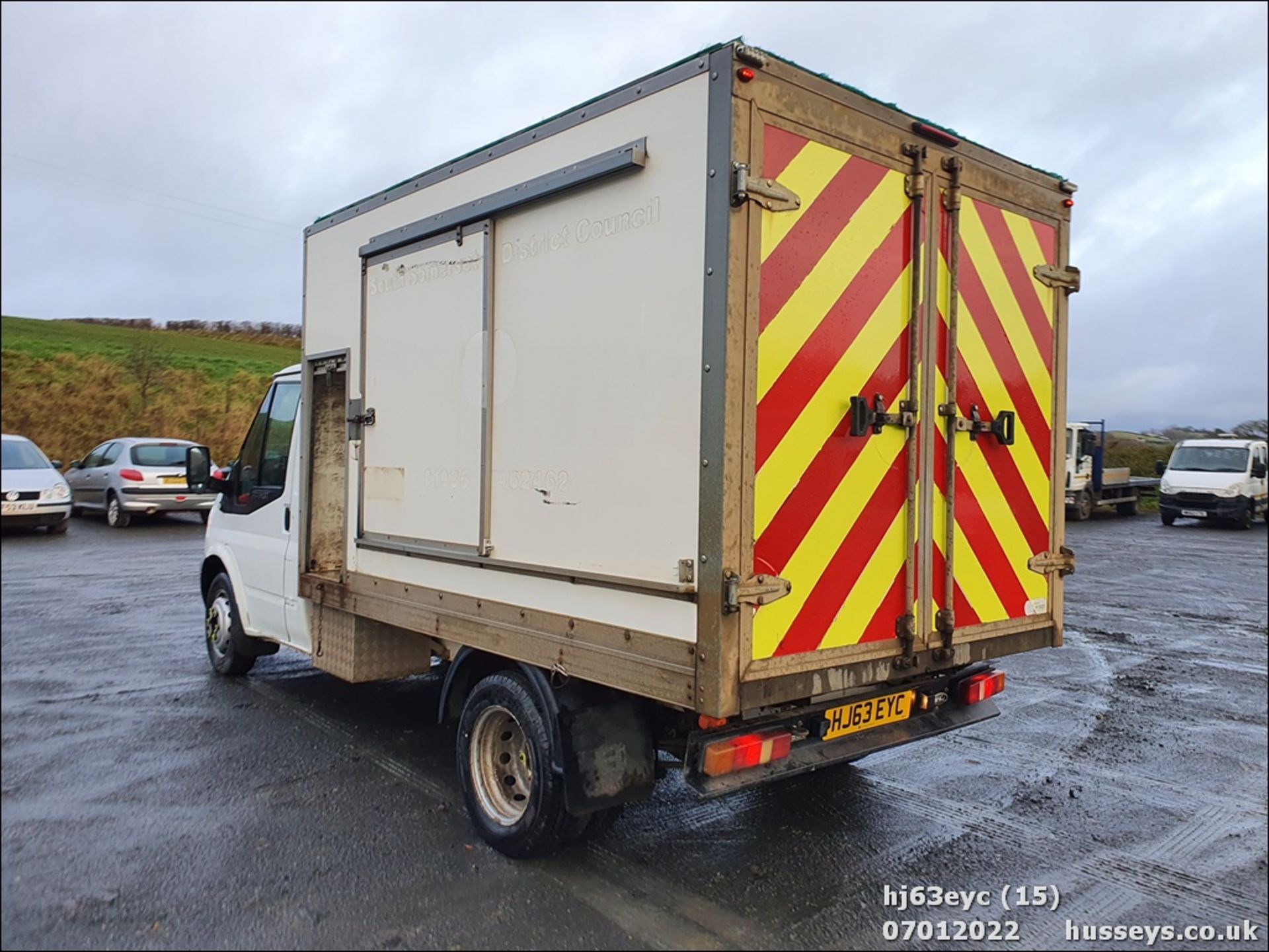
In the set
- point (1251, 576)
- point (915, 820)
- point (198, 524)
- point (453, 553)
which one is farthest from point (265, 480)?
point (1251, 576)

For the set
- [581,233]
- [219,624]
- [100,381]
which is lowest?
[219,624]

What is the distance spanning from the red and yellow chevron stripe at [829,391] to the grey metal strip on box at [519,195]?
0.54 meters

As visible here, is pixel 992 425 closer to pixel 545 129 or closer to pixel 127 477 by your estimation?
pixel 545 129

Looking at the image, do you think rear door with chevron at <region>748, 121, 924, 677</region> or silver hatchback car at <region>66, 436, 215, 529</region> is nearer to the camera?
silver hatchback car at <region>66, 436, 215, 529</region>

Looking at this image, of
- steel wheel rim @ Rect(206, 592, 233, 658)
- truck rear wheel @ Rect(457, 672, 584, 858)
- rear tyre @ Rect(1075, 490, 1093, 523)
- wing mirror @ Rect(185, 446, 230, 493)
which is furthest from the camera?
rear tyre @ Rect(1075, 490, 1093, 523)

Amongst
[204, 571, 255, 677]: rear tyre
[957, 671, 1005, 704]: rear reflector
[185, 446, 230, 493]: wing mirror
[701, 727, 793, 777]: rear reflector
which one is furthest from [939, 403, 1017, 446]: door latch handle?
[204, 571, 255, 677]: rear tyre

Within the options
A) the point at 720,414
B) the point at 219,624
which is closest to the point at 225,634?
the point at 219,624

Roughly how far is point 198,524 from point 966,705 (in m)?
5.70

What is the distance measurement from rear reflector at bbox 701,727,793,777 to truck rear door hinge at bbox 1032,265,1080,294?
258 cm

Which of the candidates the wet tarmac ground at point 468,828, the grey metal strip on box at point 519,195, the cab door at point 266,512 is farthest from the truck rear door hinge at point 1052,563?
the cab door at point 266,512

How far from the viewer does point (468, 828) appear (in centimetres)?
416

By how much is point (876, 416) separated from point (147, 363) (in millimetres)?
2625

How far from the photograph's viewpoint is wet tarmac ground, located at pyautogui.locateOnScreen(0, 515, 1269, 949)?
1.87 m

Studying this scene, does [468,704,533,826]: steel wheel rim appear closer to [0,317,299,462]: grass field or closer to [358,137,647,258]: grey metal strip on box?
[0,317,299,462]: grass field
